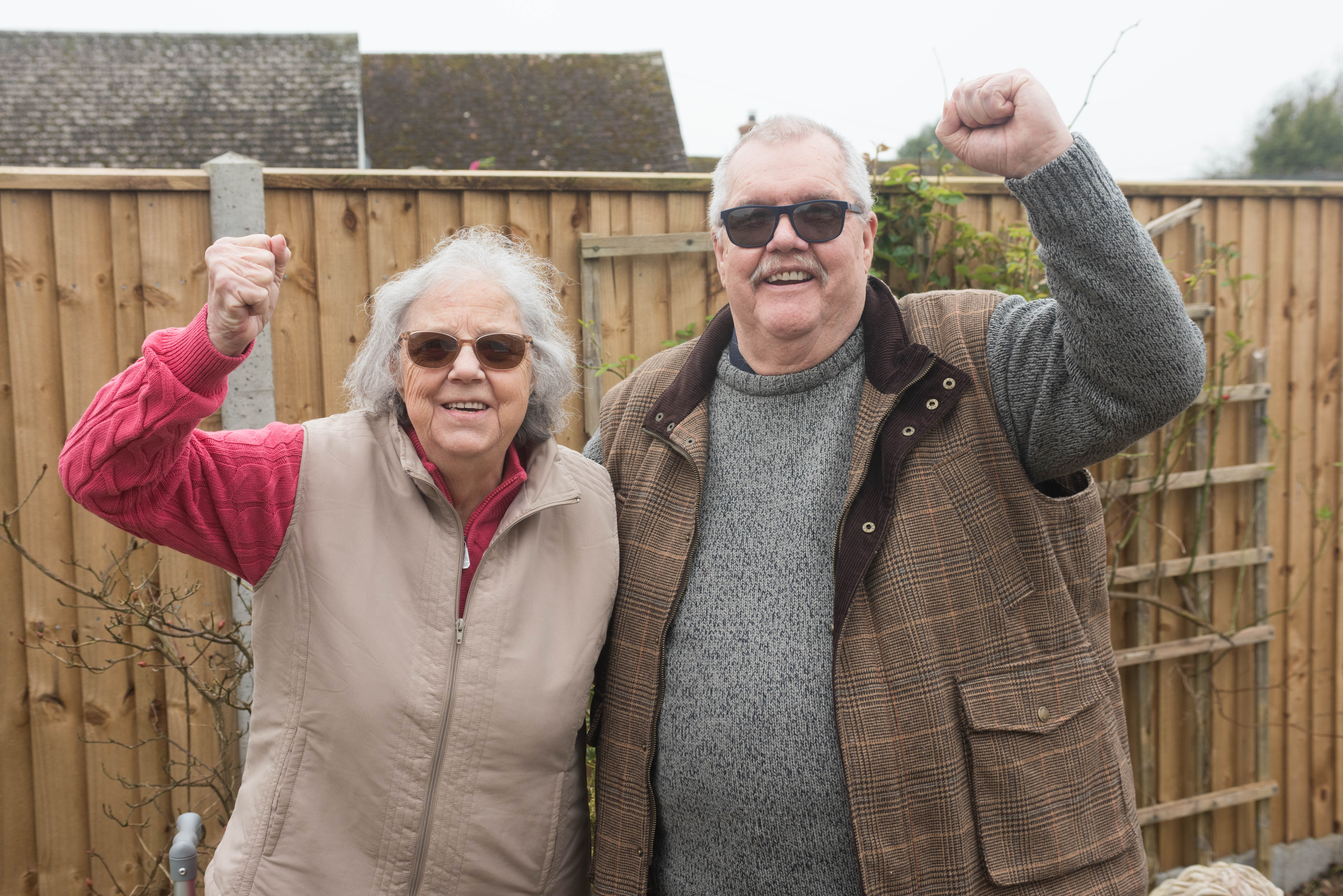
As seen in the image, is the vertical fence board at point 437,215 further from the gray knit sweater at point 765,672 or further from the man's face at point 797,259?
the gray knit sweater at point 765,672

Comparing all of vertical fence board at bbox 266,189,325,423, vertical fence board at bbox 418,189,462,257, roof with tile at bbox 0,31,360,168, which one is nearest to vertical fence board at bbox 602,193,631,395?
vertical fence board at bbox 418,189,462,257

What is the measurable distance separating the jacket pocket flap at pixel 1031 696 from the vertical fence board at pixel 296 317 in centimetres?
222

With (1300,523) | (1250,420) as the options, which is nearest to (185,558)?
(1250,420)

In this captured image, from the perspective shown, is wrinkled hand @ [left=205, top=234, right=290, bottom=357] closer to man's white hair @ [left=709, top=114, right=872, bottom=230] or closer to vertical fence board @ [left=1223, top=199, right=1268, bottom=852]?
man's white hair @ [left=709, top=114, right=872, bottom=230]

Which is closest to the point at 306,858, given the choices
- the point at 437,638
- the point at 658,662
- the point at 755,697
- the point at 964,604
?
the point at 437,638

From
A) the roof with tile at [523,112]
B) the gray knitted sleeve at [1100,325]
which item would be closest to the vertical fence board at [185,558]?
the gray knitted sleeve at [1100,325]

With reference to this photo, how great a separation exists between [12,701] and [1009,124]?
10.3 feet

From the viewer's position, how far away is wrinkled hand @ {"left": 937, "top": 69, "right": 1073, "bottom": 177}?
1.46 meters

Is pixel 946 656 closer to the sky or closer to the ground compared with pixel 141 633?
closer to the sky

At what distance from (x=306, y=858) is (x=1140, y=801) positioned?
3.29m

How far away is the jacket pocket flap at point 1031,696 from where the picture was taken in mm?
1587

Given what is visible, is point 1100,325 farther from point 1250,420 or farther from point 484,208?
point 1250,420

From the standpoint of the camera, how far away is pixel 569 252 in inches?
123

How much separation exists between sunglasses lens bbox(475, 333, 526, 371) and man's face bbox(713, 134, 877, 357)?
1.56ft
